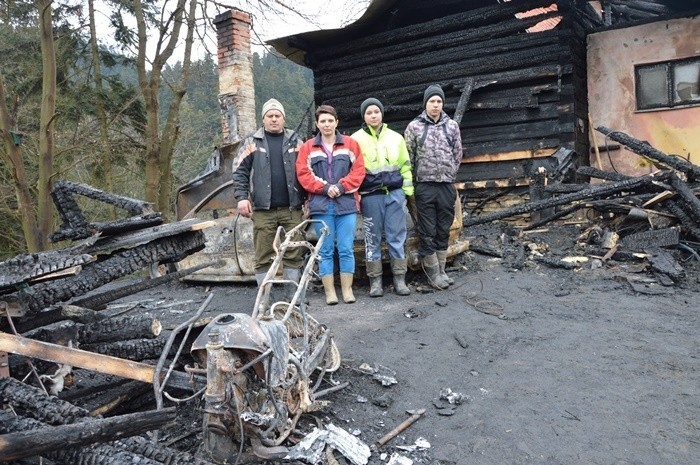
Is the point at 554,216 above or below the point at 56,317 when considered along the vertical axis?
above

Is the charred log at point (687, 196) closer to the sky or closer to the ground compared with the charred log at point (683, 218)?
closer to the sky

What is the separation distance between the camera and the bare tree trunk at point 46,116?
25.0 ft

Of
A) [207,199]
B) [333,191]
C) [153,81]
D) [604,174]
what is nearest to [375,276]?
[333,191]

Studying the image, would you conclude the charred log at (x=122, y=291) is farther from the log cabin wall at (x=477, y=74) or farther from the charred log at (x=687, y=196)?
the log cabin wall at (x=477, y=74)

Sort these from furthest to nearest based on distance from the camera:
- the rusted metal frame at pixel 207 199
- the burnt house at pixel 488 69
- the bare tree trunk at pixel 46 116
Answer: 1. the burnt house at pixel 488 69
2. the bare tree trunk at pixel 46 116
3. the rusted metal frame at pixel 207 199

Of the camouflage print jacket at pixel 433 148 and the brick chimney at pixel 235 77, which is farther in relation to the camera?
the brick chimney at pixel 235 77

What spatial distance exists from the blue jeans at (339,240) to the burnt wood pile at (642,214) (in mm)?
2392

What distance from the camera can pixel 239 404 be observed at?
229cm

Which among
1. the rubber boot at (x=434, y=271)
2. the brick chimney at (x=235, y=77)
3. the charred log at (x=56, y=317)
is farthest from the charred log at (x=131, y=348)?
the brick chimney at (x=235, y=77)

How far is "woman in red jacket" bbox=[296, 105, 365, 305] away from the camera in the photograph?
5172 mm

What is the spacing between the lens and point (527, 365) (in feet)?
12.2

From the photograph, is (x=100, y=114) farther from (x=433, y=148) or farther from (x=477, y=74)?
(x=433, y=148)

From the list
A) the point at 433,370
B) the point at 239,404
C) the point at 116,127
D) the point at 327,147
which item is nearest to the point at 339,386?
the point at 433,370

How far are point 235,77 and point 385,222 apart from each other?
682 cm
